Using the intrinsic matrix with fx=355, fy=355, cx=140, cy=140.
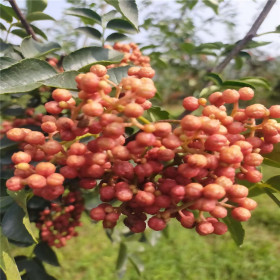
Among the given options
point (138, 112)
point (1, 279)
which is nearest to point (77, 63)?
point (138, 112)

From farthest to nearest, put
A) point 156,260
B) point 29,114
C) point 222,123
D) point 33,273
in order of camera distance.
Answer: point 156,260 → point 29,114 → point 33,273 → point 222,123

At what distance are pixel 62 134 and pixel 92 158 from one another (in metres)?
0.09

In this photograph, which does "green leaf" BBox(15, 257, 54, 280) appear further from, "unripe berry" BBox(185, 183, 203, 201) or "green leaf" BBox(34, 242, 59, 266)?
"unripe berry" BBox(185, 183, 203, 201)

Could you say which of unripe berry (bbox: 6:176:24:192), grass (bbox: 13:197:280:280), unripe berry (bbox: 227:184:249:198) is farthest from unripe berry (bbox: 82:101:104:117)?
grass (bbox: 13:197:280:280)

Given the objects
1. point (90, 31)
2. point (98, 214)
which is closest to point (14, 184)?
point (98, 214)

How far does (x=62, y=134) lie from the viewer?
765 mm

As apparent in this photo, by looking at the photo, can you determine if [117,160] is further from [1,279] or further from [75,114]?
[1,279]

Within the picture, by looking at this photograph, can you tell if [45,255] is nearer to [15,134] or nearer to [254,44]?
[15,134]

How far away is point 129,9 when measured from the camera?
3.47 ft

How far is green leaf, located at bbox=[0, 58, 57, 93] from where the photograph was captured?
87 cm

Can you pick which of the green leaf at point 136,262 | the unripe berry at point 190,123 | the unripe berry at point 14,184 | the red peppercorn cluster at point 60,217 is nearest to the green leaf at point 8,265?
the unripe berry at point 14,184

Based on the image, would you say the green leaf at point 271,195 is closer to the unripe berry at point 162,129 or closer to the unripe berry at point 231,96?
the unripe berry at point 231,96

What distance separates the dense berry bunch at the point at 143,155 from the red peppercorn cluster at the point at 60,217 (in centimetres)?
99

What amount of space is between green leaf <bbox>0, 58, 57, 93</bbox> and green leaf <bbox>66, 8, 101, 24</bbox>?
41 cm
